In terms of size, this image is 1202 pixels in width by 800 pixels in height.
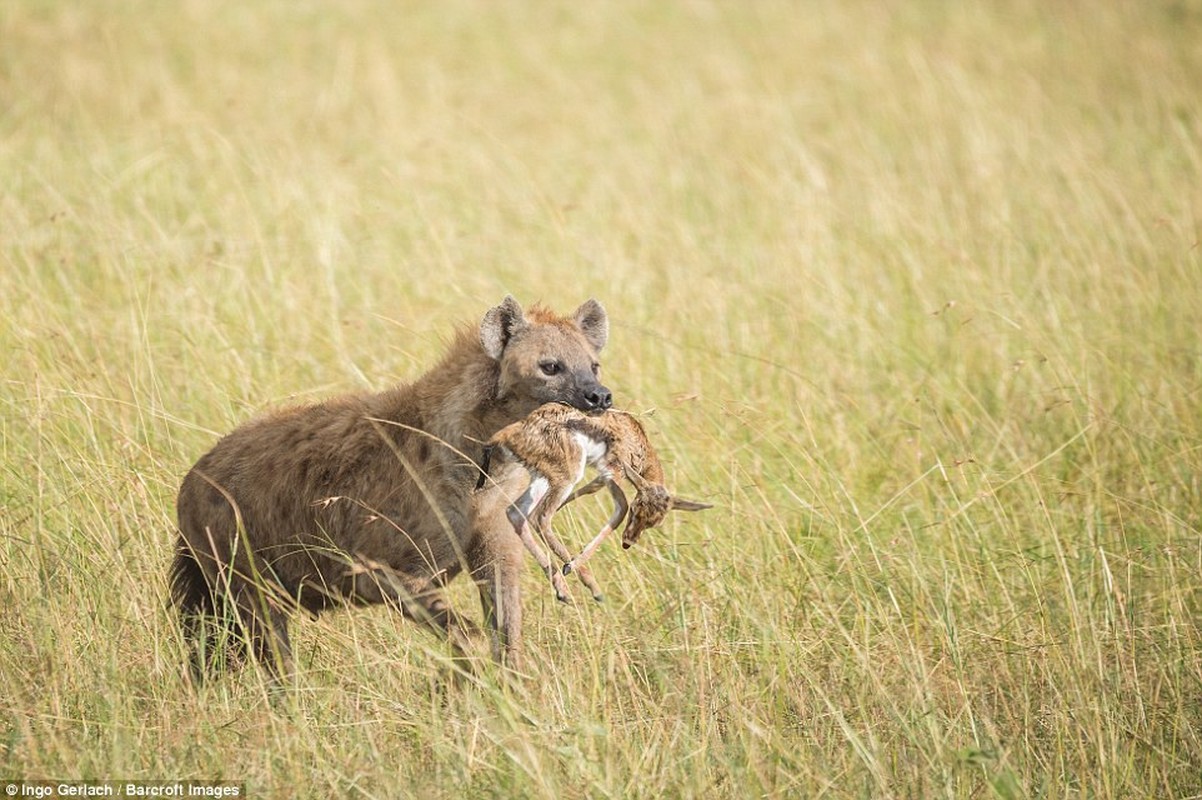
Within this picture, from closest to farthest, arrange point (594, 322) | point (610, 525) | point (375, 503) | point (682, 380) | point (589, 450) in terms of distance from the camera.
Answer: point (610, 525)
point (589, 450)
point (375, 503)
point (594, 322)
point (682, 380)

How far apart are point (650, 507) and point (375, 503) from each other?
832 millimetres

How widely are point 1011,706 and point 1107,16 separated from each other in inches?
407

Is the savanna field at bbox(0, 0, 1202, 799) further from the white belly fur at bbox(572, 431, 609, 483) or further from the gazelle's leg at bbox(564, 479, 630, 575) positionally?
the white belly fur at bbox(572, 431, 609, 483)

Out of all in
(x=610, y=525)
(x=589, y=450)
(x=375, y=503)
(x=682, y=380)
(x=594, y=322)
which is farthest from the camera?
(x=682, y=380)

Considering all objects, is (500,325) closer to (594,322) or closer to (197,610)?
(594,322)

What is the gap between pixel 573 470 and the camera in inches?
146

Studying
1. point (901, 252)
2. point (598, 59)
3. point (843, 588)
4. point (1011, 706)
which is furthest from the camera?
point (598, 59)

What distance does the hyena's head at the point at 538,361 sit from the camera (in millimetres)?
4172

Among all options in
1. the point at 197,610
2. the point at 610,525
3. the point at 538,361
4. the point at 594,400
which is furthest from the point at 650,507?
the point at 197,610

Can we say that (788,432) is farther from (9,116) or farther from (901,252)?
(9,116)

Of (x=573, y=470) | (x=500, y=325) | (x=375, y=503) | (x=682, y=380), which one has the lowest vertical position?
(x=682, y=380)

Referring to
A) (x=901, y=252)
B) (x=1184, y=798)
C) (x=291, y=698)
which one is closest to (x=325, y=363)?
(x=291, y=698)

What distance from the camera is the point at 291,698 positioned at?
12.1 feet

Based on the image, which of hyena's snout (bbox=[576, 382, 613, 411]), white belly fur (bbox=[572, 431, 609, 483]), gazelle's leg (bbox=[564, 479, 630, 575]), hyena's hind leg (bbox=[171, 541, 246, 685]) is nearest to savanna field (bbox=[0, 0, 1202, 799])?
hyena's hind leg (bbox=[171, 541, 246, 685])
